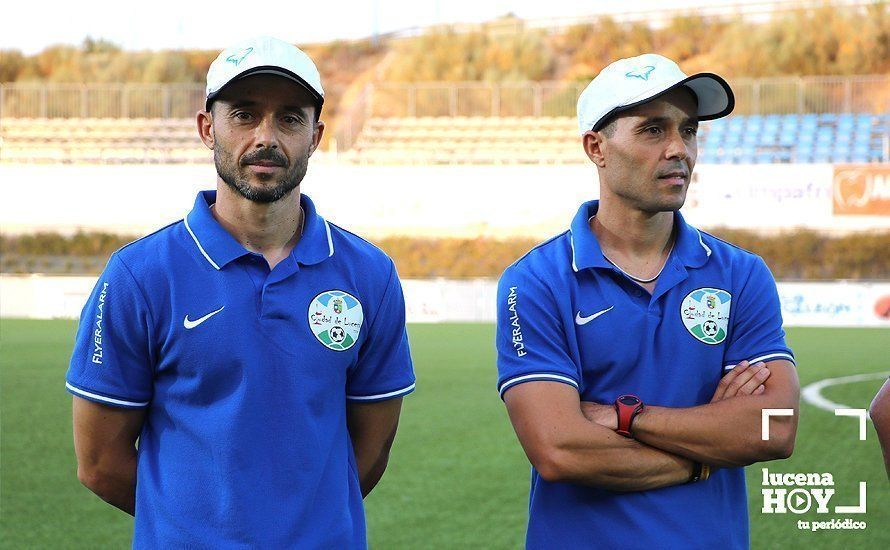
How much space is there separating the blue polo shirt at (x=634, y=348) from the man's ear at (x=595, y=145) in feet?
0.59

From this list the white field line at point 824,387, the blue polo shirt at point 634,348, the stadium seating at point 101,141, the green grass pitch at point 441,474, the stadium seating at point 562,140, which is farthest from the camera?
the stadium seating at point 101,141

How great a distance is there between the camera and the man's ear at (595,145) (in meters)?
2.96

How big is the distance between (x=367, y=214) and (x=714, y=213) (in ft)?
29.4

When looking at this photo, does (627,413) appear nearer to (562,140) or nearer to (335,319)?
(335,319)

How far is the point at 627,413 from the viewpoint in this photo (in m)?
2.74

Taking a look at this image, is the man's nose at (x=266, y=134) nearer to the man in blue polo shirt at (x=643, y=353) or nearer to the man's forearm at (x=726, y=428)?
the man in blue polo shirt at (x=643, y=353)

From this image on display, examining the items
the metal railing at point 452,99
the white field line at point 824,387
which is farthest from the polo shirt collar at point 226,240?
the metal railing at point 452,99

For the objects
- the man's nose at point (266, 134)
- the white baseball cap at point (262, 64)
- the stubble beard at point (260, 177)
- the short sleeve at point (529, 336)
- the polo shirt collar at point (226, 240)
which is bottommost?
the short sleeve at point (529, 336)

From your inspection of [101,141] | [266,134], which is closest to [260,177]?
[266,134]

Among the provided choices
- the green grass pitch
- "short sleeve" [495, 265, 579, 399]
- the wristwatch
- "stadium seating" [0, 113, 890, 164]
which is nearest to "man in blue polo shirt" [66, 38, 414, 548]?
"short sleeve" [495, 265, 579, 399]

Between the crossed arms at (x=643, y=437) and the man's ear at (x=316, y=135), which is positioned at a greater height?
the man's ear at (x=316, y=135)

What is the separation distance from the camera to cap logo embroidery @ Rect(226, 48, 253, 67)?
2.52 meters

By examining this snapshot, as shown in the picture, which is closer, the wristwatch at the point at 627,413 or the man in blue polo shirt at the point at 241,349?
the man in blue polo shirt at the point at 241,349

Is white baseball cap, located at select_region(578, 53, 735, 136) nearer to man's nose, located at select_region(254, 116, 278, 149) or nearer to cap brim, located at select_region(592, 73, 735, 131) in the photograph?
cap brim, located at select_region(592, 73, 735, 131)
